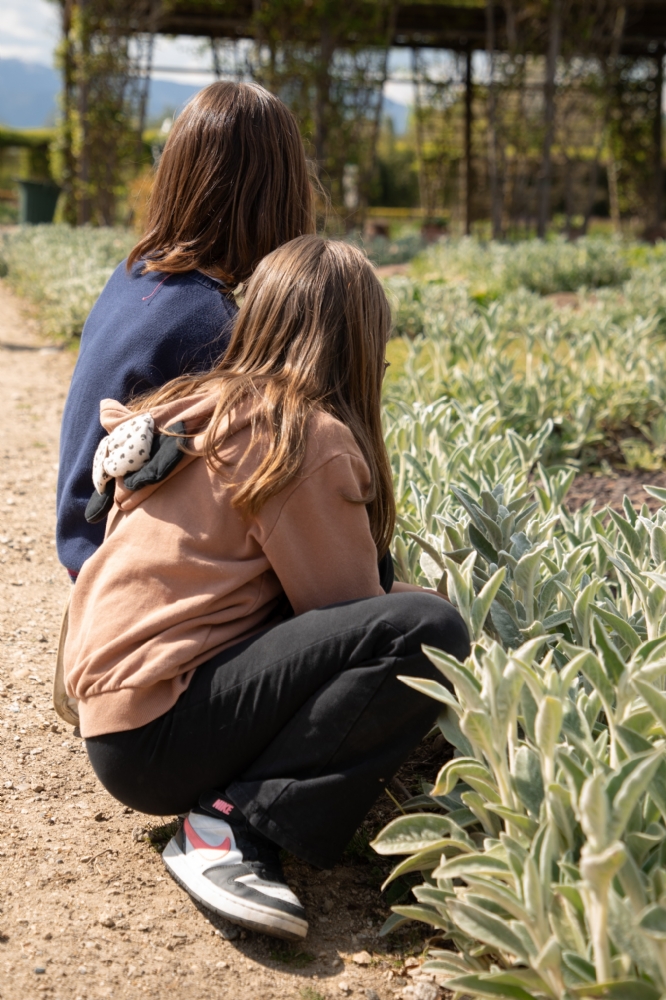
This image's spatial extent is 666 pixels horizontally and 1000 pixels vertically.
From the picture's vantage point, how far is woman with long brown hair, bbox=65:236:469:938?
1.66 m

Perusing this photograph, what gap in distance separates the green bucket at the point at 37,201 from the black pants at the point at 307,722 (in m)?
16.1

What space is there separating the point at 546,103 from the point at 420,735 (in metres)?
13.2

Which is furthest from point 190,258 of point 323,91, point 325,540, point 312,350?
point 323,91

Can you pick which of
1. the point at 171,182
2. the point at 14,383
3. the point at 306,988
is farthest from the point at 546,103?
the point at 306,988

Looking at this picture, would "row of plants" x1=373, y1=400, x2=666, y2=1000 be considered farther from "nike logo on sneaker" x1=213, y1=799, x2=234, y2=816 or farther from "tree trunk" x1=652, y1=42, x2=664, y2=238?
"tree trunk" x1=652, y1=42, x2=664, y2=238

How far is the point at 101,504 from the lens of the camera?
1.88 m

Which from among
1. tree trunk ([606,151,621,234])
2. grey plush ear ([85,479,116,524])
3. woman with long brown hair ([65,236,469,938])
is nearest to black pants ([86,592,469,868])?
woman with long brown hair ([65,236,469,938])

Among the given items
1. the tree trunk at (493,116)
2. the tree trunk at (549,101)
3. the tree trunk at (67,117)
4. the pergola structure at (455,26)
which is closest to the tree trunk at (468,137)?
the pergola structure at (455,26)

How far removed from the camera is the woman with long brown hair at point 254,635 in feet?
5.45

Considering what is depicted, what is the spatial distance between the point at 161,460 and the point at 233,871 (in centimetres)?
74

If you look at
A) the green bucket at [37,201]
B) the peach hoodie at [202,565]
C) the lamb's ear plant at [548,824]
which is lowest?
the lamb's ear plant at [548,824]

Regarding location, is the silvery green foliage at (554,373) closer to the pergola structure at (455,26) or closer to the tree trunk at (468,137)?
the pergola structure at (455,26)

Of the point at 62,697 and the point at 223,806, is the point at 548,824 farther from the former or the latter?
the point at 62,697

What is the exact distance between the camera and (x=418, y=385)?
421 cm
